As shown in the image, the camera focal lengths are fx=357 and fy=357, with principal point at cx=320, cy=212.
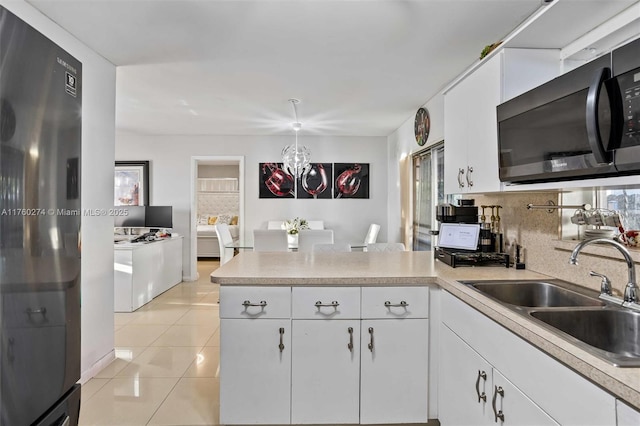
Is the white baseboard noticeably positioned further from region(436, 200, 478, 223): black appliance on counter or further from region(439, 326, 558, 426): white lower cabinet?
region(436, 200, 478, 223): black appliance on counter

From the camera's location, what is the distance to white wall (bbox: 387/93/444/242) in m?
3.92

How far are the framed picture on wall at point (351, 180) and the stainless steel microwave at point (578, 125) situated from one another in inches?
171

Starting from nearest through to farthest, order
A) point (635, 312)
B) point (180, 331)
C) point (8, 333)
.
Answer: point (8, 333)
point (635, 312)
point (180, 331)

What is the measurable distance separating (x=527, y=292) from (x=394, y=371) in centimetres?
77

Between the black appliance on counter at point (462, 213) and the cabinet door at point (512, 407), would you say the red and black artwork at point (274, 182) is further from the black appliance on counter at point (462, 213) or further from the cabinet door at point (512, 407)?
the cabinet door at point (512, 407)

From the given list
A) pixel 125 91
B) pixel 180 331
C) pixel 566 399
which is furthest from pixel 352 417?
pixel 125 91

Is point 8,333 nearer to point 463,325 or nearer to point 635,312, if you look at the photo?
point 463,325

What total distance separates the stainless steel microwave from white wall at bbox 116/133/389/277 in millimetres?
4331

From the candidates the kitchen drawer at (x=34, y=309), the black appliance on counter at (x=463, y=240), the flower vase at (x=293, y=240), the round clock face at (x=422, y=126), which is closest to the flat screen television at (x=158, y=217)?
the flower vase at (x=293, y=240)

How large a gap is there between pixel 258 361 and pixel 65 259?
1115 mm

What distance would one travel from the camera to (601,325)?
131cm

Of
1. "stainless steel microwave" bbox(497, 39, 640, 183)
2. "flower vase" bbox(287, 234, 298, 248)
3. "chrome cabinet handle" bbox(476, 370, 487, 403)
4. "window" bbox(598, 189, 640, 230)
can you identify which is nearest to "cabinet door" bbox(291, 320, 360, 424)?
"chrome cabinet handle" bbox(476, 370, 487, 403)

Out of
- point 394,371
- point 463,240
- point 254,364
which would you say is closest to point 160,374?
point 254,364

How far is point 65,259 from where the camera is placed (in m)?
0.95
